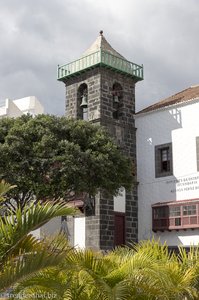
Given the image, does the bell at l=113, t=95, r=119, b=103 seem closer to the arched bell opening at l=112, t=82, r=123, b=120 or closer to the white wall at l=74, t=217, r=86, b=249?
the arched bell opening at l=112, t=82, r=123, b=120

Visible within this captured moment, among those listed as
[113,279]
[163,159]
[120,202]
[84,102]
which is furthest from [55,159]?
[113,279]

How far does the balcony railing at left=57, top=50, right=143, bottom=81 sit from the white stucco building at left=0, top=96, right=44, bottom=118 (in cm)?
635

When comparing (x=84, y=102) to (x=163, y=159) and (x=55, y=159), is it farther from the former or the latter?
(x=55, y=159)

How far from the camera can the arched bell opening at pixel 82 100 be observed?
26.7 metres

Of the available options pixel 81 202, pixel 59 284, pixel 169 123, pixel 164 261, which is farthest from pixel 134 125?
pixel 59 284

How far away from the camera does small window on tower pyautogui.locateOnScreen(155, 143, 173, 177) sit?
24.9 m

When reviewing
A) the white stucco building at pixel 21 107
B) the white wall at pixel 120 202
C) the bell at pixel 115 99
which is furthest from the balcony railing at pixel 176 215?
the white stucco building at pixel 21 107

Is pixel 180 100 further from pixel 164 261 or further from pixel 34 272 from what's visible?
pixel 34 272

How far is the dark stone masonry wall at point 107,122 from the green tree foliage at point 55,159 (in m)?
2.38

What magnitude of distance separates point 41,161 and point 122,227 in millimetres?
6660

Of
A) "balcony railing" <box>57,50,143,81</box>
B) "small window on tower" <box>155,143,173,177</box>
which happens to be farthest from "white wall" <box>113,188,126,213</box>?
"balcony railing" <box>57,50,143,81</box>

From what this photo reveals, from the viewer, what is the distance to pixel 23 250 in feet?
20.2

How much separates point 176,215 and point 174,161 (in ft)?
8.60

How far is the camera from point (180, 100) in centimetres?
2539
